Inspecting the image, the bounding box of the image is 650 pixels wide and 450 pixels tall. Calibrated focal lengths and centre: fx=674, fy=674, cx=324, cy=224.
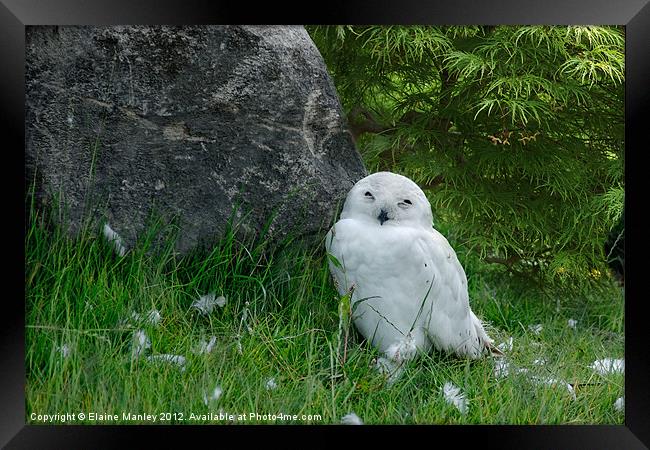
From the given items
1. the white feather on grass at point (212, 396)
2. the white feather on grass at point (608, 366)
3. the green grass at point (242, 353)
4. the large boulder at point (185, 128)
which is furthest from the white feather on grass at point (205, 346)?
the white feather on grass at point (608, 366)

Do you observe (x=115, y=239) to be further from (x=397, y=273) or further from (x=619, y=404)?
(x=619, y=404)

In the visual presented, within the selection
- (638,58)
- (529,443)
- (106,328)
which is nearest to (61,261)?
(106,328)

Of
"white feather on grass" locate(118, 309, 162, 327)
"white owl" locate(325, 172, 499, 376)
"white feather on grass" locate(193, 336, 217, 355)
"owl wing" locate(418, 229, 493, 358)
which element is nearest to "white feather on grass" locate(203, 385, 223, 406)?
"white feather on grass" locate(193, 336, 217, 355)

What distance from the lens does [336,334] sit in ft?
5.39

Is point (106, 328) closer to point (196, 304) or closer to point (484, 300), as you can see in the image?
point (196, 304)

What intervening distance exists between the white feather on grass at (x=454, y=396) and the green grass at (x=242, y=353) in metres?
0.01

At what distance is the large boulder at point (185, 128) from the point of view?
165cm

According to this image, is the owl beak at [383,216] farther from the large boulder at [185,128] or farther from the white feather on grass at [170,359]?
the white feather on grass at [170,359]

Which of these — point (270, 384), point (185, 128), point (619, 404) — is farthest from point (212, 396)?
point (619, 404)

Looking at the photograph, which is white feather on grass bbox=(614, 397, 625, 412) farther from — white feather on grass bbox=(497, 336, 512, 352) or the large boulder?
the large boulder
